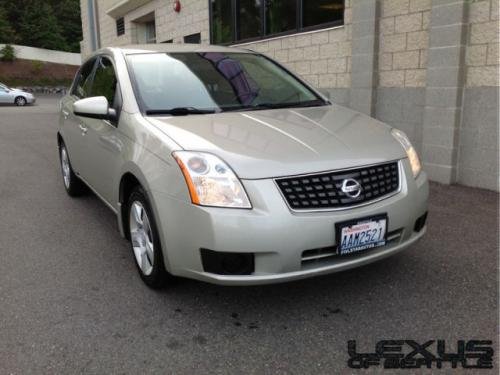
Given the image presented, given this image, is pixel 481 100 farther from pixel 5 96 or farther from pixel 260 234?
pixel 5 96

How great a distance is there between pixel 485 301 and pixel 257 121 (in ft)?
5.88

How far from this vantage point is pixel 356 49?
7172mm

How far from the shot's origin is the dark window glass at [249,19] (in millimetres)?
10086

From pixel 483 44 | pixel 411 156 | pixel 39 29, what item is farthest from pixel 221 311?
pixel 39 29

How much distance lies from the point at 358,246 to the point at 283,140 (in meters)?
0.75

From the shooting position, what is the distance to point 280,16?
9297 millimetres

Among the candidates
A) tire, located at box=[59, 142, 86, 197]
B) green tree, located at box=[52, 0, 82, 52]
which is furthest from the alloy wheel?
green tree, located at box=[52, 0, 82, 52]

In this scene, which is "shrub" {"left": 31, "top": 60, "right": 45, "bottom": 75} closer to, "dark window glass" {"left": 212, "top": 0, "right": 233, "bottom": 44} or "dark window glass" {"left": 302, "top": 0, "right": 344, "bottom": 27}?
"dark window glass" {"left": 212, "top": 0, "right": 233, "bottom": 44}

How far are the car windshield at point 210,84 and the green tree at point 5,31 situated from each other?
53.1 metres

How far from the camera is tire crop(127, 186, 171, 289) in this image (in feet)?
9.82

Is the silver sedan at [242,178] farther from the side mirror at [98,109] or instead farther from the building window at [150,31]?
the building window at [150,31]

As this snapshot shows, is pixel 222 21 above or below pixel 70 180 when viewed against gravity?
above

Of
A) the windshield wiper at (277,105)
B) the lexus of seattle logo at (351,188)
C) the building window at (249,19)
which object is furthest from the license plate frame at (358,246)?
the building window at (249,19)

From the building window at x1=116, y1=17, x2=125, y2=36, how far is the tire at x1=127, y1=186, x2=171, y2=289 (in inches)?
670
